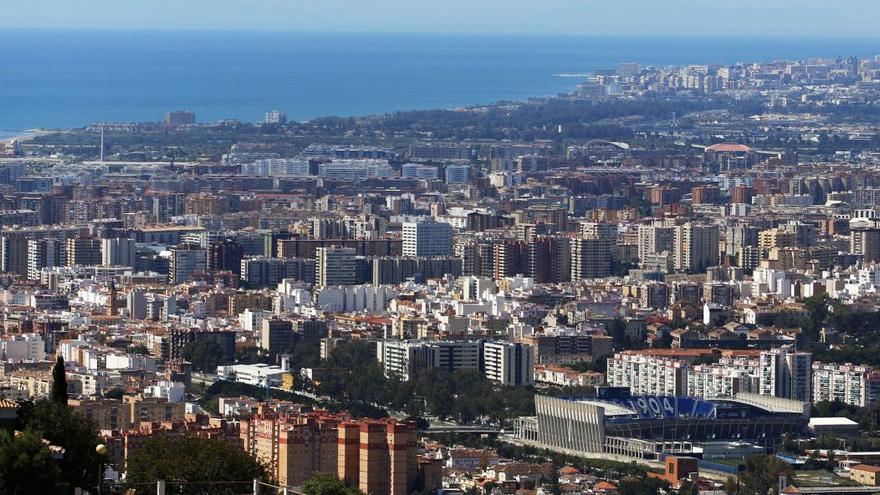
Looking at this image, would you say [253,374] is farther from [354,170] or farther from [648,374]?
[354,170]

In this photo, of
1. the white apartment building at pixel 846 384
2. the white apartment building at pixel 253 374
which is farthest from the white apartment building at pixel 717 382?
the white apartment building at pixel 253 374

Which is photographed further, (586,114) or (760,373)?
(586,114)

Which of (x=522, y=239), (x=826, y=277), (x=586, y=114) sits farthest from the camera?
(x=586, y=114)

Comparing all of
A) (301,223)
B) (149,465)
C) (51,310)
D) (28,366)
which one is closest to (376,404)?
(28,366)

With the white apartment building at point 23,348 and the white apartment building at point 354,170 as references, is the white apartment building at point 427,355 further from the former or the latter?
the white apartment building at point 354,170

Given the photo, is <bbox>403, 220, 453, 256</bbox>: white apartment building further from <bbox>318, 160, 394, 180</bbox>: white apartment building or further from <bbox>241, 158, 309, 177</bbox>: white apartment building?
<bbox>241, 158, 309, 177</bbox>: white apartment building

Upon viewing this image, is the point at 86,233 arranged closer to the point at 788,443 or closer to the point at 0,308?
the point at 0,308

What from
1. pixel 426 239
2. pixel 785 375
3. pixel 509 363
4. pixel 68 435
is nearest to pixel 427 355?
pixel 509 363
